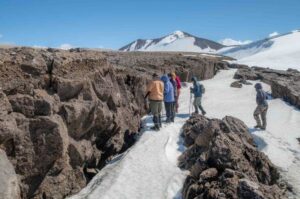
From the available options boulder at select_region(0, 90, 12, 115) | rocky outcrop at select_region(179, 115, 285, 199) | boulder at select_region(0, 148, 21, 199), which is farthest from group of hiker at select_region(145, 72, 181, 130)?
boulder at select_region(0, 148, 21, 199)

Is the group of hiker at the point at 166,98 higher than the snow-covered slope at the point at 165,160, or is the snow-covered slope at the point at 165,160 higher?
the group of hiker at the point at 166,98

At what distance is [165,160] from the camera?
1642 centimetres

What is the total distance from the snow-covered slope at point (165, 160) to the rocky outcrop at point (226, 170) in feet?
2.84

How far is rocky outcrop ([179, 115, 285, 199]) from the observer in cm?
1151

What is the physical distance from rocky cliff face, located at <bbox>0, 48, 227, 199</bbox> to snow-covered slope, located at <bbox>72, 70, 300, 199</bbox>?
1010 millimetres

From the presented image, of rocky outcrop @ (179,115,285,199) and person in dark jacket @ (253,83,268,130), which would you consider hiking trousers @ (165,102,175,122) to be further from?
rocky outcrop @ (179,115,285,199)

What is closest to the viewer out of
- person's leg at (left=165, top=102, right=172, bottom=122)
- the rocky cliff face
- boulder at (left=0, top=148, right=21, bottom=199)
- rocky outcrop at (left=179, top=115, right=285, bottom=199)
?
boulder at (left=0, top=148, right=21, bottom=199)

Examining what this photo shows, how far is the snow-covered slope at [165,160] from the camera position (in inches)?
545

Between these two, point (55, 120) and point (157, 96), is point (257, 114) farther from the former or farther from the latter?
point (55, 120)

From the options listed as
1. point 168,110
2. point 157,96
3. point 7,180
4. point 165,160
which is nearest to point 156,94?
point 157,96

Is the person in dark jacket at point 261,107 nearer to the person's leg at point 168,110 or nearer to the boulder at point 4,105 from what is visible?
the person's leg at point 168,110

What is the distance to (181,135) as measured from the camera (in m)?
19.8

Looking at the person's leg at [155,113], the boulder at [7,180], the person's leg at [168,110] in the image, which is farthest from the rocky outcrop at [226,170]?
the boulder at [7,180]

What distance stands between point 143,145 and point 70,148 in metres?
3.60
